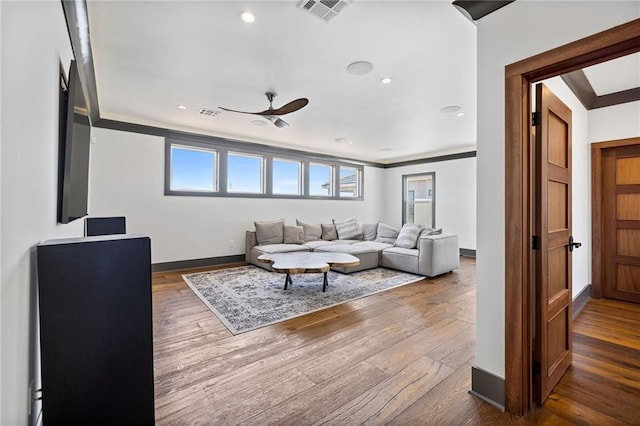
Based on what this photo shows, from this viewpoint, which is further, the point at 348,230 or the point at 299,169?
the point at 299,169

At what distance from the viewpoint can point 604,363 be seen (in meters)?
2.15

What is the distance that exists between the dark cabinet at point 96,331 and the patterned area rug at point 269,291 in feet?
4.70

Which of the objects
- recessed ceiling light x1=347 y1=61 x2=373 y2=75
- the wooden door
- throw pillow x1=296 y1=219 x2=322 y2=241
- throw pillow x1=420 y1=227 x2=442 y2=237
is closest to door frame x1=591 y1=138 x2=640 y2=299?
the wooden door

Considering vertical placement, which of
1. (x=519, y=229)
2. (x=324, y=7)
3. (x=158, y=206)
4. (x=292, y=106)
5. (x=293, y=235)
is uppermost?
(x=324, y=7)

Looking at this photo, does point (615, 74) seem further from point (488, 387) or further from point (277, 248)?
point (277, 248)

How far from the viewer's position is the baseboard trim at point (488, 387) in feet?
5.56

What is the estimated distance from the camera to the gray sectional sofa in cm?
482

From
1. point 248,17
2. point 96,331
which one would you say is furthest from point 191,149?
point 96,331

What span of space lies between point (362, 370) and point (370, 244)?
380 centimetres

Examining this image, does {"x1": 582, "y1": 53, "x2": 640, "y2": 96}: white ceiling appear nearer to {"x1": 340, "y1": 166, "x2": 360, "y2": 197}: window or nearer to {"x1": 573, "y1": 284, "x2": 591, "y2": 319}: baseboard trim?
{"x1": 573, "y1": 284, "x2": 591, "y2": 319}: baseboard trim

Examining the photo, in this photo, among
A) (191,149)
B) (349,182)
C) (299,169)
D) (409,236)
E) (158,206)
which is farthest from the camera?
(349,182)

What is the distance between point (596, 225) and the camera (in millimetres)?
3514

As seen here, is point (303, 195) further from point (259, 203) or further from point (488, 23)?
point (488, 23)

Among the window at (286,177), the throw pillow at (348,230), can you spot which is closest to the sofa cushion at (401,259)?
the throw pillow at (348,230)
